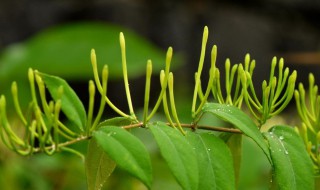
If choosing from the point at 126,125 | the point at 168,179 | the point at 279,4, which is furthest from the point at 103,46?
the point at 279,4

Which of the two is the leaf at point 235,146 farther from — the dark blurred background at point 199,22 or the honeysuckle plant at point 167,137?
the dark blurred background at point 199,22

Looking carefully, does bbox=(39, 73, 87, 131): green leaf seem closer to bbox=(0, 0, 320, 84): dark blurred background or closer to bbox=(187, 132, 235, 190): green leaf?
bbox=(187, 132, 235, 190): green leaf

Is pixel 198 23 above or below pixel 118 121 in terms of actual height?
below

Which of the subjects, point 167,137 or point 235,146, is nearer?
point 167,137

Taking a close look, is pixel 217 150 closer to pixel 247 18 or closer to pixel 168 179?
pixel 168 179

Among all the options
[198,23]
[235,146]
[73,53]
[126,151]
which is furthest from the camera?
[198,23]

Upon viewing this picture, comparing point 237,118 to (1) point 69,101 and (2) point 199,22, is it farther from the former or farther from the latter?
(2) point 199,22

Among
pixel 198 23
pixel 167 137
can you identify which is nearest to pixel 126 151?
pixel 167 137
